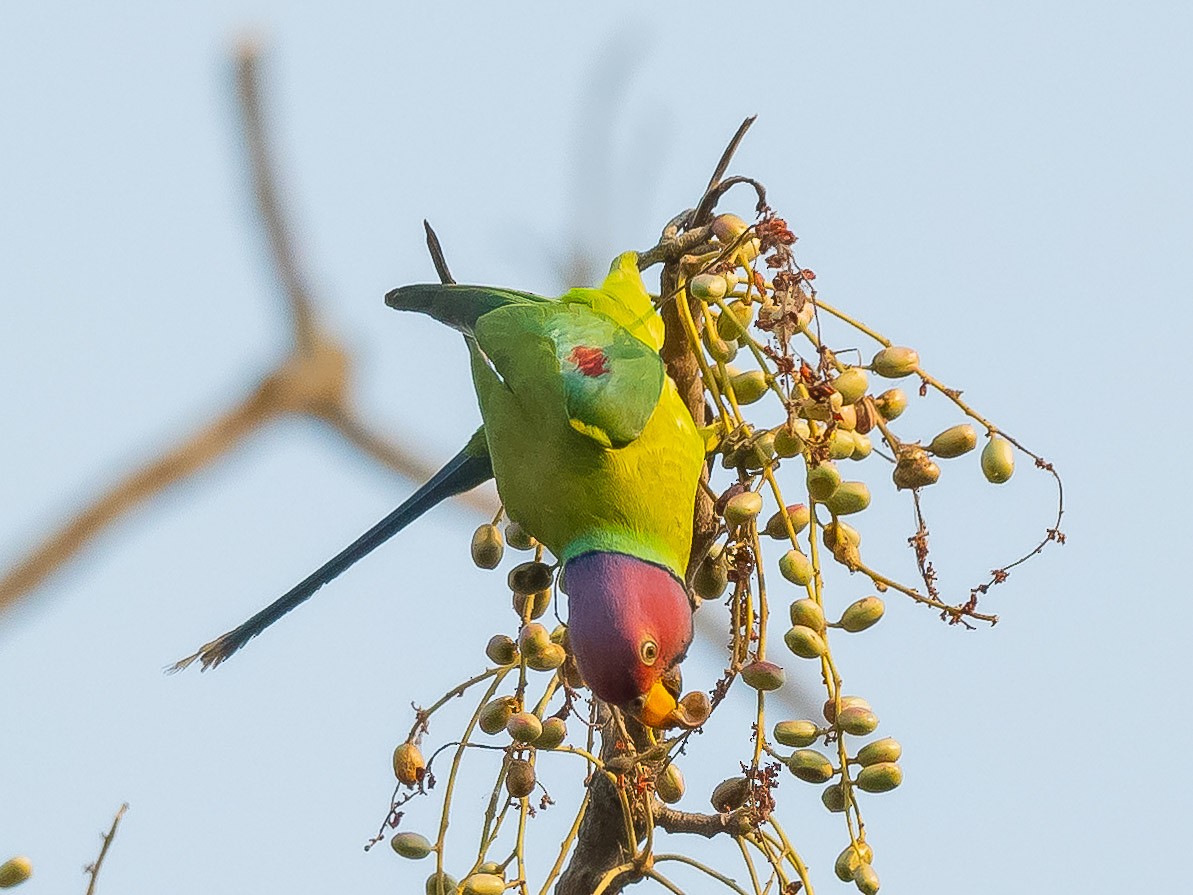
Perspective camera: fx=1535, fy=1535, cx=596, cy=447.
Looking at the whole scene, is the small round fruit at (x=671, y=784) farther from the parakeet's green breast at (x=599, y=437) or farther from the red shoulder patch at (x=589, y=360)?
the red shoulder patch at (x=589, y=360)

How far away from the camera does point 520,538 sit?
2771 millimetres

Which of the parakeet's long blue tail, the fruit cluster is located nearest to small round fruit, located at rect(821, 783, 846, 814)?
the fruit cluster

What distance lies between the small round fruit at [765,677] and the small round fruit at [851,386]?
1.39 ft

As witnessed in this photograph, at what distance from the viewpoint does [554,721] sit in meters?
2.23

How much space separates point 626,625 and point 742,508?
0.31 metres

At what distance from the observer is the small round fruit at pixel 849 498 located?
220 cm

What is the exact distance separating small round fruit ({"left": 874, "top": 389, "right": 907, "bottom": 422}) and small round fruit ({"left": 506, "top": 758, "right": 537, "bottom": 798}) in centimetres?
77

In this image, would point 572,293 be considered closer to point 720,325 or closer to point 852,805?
point 720,325

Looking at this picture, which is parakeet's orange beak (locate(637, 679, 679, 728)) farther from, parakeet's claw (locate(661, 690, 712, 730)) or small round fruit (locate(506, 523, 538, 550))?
small round fruit (locate(506, 523, 538, 550))

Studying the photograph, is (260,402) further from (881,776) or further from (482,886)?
(881,776)

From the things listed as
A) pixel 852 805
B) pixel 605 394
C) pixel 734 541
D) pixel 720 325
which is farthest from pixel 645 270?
pixel 852 805

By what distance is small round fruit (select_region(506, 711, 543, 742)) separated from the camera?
219cm

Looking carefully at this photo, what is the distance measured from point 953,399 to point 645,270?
2.49 feet

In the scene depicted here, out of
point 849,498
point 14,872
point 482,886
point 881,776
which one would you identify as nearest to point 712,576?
point 849,498
